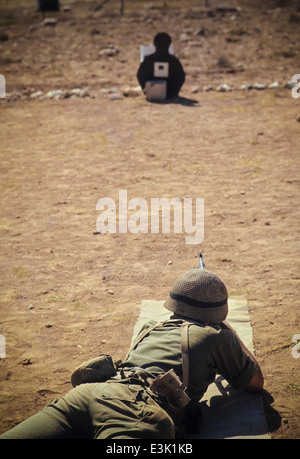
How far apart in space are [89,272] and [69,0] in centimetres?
2520

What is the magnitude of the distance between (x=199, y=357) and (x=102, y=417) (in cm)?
69

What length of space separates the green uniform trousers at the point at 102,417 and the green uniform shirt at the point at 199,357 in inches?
8.7

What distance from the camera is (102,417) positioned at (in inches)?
125

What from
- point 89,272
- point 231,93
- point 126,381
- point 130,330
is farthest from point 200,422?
point 231,93

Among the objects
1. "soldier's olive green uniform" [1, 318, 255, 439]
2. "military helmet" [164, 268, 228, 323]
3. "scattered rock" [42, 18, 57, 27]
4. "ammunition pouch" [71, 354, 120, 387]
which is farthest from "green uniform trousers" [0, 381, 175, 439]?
"scattered rock" [42, 18, 57, 27]

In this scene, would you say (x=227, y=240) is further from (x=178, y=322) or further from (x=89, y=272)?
(x=178, y=322)

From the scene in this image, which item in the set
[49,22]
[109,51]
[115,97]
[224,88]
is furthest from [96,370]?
[49,22]

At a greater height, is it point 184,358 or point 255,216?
point 184,358

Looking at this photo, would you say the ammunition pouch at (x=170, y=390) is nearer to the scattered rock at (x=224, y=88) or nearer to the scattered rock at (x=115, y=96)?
the scattered rock at (x=115, y=96)

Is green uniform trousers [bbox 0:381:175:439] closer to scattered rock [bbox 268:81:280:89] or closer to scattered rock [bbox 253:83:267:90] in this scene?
A: scattered rock [bbox 253:83:267:90]

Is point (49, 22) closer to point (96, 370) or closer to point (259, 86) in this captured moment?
point (259, 86)

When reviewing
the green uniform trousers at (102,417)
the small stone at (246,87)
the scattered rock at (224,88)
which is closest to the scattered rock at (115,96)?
the scattered rock at (224,88)

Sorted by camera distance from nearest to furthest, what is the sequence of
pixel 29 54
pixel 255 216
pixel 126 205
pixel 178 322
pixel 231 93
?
pixel 178 322 < pixel 255 216 < pixel 126 205 < pixel 231 93 < pixel 29 54

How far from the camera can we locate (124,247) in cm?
670
